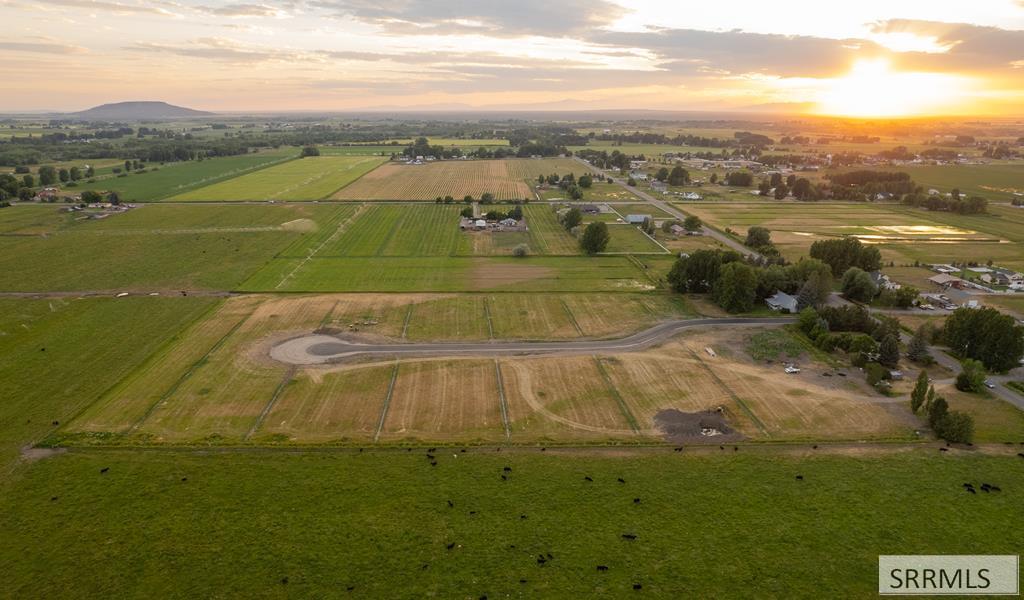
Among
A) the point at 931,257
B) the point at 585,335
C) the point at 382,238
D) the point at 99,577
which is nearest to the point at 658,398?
the point at 585,335

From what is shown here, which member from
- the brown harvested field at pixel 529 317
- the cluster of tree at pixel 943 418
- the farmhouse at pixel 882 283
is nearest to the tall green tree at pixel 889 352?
the cluster of tree at pixel 943 418

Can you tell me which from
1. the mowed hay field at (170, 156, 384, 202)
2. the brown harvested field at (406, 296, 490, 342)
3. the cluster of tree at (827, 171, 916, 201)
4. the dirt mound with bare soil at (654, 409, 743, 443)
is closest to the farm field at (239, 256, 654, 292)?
the brown harvested field at (406, 296, 490, 342)

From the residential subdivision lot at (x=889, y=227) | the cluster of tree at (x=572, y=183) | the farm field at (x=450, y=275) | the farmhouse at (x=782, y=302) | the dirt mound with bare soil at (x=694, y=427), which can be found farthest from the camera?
the cluster of tree at (x=572, y=183)

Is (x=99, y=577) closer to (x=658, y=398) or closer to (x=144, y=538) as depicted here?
(x=144, y=538)

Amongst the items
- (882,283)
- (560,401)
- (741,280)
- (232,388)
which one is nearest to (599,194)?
(882,283)

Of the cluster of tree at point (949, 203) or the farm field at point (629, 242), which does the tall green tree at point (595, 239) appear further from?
the cluster of tree at point (949, 203)

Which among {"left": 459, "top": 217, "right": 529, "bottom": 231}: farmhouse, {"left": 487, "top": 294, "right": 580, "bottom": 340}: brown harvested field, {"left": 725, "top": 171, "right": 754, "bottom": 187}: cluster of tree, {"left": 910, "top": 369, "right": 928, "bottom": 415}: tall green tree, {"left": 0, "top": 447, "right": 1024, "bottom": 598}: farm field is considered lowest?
{"left": 0, "top": 447, "right": 1024, "bottom": 598}: farm field

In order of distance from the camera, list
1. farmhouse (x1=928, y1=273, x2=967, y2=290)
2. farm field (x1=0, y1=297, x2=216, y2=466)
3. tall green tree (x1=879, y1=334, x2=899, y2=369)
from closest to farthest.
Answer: farm field (x1=0, y1=297, x2=216, y2=466) < tall green tree (x1=879, y1=334, x2=899, y2=369) < farmhouse (x1=928, y1=273, x2=967, y2=290)

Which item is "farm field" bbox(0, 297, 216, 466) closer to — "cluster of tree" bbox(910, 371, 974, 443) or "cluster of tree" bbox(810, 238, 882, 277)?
"cluster of tree" bbox(910, 371, 974, 443)
